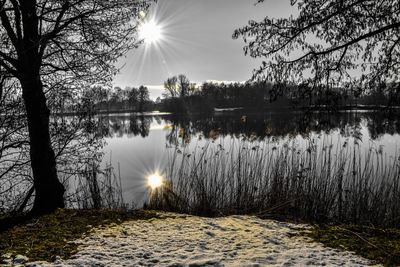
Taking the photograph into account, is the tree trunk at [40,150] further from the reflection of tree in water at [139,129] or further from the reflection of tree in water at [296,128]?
the reflection of tree in water at [139,129]

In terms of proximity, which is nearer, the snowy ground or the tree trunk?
the snowy ground

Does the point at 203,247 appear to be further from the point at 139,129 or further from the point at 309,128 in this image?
the point at 139,129

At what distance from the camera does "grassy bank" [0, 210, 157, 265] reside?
2.02 meters

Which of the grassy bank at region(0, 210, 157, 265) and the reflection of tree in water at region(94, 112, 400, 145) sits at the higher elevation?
the reflection of tree in water at region(94, 112, 400, 145)

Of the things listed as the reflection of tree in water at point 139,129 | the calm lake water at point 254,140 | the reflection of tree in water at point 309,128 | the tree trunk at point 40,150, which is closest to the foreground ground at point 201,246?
the tree trunk at point 40,150

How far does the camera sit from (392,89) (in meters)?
5.02

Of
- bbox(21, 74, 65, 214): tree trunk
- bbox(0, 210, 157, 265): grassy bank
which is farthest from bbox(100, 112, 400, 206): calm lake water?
bbox(0, 210, 157, 265): grassy bank

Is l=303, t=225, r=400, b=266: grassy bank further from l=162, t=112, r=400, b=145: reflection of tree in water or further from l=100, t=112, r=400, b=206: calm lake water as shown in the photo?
l=100, t=112, r=400, b=206: calm lake water

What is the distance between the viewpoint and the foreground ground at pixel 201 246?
1.87 metres

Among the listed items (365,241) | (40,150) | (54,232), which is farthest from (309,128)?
(54,232)

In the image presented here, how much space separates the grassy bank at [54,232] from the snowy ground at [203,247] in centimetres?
12

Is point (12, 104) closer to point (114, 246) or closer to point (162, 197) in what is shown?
point (162, 197)

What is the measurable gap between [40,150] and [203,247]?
10.2 feet

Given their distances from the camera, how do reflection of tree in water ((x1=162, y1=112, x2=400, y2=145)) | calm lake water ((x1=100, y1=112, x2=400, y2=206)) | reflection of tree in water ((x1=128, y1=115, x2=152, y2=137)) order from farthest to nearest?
reflection of tree in water ((x1=128, y1=115, x2=152, y2=137)) < calm lake water ((x1=100, y1=112, x2=400, y2=206)) < reflection of tree in water ((x1=162, y1=112, x2=400, y2=145))
